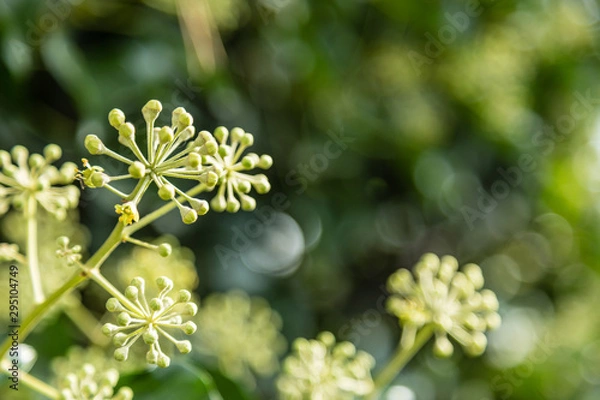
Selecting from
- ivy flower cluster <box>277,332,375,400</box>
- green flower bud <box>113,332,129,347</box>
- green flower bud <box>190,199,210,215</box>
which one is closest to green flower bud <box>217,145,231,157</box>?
green flower bud <box>190,199,210,215</box>

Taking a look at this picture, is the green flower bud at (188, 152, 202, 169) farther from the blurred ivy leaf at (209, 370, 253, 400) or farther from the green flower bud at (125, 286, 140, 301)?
the blurred ivy leaf at (209, 370, 253, 400)

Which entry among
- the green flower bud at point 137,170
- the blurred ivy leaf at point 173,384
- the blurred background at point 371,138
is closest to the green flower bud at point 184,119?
the green flower bud at point 137,170

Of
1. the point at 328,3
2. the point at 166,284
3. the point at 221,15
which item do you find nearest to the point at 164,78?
the point at 221,15

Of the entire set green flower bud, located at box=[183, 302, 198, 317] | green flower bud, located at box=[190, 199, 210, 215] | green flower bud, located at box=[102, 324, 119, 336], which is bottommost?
green flower bud, located at box=[102, 324, 119, 336]

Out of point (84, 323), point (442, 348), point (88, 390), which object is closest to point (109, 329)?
point (88, 390)

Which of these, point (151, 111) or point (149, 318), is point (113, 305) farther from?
point (151, 111)
